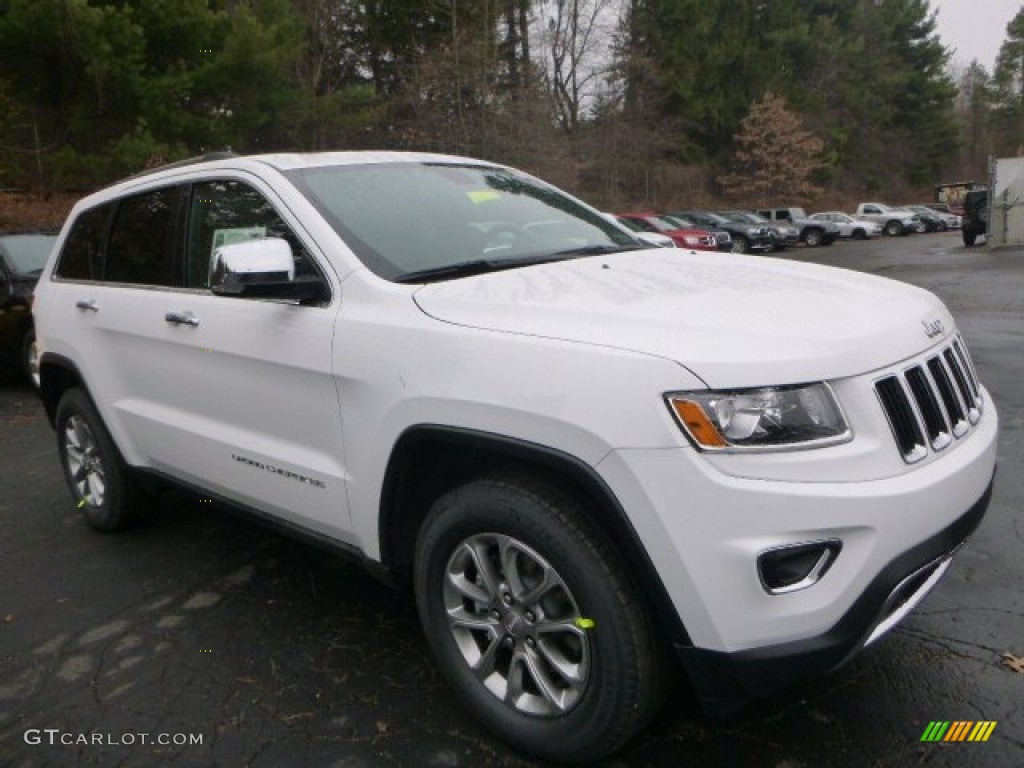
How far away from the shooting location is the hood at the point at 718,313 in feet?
6.66

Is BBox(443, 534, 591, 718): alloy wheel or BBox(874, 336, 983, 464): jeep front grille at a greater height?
BBox(874, 336, 983, 464): jeep front grille

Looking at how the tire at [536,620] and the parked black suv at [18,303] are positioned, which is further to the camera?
the parked black suv at [18,303]

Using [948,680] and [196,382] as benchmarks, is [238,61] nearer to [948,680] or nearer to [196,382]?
[196,382]

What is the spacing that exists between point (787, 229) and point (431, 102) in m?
13.8

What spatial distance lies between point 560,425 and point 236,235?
1773 millimetres

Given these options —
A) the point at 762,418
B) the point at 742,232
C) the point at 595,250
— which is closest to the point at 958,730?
the point at 762,418

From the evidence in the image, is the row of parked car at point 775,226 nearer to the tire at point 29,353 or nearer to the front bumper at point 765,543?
the tire at point 29,353

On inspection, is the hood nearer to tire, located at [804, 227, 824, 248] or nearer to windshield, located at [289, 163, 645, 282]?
windshield, located at [289, 163, 645, 282]

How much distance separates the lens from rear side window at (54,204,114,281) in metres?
4.12

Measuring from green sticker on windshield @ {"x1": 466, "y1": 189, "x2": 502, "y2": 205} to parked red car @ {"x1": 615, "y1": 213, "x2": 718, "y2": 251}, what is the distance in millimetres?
16057

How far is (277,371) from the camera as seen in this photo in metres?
2.90

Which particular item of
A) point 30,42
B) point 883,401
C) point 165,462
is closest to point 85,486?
point 165,462
